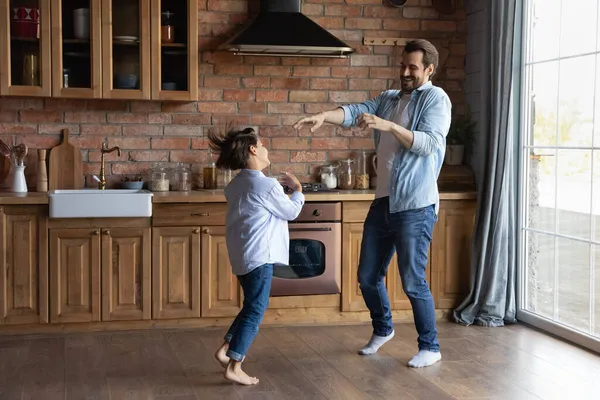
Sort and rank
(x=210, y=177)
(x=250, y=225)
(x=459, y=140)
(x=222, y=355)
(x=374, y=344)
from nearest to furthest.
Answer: (x=250, y=225) → (x=222, y=355) → (x=374, y=344) → (x=210, y=177) → (x=459, y=140)

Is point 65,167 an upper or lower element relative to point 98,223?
upper

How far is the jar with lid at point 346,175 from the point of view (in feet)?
18.2

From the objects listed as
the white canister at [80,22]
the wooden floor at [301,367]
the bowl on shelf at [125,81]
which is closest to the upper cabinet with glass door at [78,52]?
the white canister at [80,22]

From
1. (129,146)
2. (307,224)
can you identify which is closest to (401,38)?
(307,224)

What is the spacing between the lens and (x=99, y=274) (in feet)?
15.8

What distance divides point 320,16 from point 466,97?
1.15 metres

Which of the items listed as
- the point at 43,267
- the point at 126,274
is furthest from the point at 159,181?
the point at 43,267

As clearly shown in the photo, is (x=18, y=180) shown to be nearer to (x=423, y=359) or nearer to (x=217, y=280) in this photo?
(x=217, y=280)

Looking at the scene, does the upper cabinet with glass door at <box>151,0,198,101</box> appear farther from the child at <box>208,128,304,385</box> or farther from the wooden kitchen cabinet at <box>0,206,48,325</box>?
the child at <box>208,128,304,385</box>

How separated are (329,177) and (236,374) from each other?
206 centimetres

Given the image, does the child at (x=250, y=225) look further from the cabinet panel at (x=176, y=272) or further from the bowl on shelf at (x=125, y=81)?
the bowl on shelf at (x=125, y=81)

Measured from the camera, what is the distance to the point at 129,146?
5.37 metres

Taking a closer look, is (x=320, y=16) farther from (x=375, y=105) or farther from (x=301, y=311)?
(x=301, y=311)

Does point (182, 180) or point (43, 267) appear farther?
point (182, 180)
